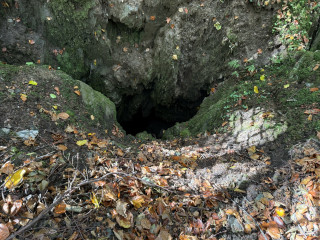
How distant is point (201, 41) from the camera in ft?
19.9

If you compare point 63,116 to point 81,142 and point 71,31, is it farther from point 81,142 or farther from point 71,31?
point 71,31

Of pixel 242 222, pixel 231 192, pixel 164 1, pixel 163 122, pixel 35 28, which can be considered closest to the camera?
pixel 242 222

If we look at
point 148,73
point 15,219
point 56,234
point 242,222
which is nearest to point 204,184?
point 242,222

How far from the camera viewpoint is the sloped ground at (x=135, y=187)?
70.3 inches

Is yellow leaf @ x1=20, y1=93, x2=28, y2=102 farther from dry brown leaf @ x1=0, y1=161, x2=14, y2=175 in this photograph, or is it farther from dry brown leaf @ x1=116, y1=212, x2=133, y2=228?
dry brown leaf @ x1=116, y1=212, x2=133, y2=228

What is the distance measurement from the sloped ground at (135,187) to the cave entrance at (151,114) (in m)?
4.02

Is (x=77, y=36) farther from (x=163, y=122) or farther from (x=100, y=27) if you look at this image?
(x=163, y=122)

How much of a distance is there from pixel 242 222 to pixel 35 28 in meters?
6.09

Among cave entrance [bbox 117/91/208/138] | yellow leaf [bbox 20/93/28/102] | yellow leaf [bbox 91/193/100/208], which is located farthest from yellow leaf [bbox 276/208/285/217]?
cave entrance [bbox 117/91/208/138]

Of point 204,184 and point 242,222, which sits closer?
point 242,222

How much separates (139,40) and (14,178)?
18.2 ft

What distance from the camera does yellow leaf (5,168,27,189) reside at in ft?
5.92

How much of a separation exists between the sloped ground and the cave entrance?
4.02m

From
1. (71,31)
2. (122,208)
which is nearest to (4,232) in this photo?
(122,208)
